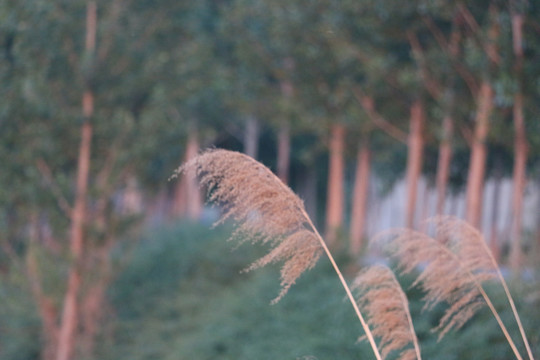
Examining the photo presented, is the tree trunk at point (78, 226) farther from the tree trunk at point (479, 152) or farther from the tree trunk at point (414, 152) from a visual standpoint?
the tree trunk at point (414, 152)

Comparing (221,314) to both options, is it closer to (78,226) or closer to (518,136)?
(78,226)

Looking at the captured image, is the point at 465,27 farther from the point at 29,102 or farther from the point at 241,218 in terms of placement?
the point at 241,218

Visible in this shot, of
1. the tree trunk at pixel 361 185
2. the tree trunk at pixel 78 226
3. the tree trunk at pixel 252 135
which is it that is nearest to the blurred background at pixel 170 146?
the tree trunk at pixel 78 226

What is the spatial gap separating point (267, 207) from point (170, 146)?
936 centimetres

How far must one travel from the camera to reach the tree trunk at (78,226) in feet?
33.8

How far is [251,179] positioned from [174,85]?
9.85m

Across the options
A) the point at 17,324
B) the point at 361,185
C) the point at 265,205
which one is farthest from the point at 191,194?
the point at 265,205

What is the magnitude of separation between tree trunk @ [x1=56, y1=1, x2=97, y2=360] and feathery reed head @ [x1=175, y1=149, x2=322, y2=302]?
727 centimetres

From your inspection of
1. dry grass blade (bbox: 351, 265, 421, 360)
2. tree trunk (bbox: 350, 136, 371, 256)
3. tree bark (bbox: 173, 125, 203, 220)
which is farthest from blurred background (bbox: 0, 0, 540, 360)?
tree bark (bbox: 173, 125, 203, 220)

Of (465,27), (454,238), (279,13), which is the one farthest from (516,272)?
(279,13)

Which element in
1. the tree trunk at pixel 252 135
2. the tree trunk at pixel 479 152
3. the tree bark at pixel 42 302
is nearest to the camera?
the tree bark at pixel 42 302

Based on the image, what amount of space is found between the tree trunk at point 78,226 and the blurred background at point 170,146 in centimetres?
3

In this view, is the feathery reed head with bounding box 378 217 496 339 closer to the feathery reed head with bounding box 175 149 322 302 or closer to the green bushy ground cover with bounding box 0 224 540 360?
the green bushy ground cover with bounding box 0 224 540 360

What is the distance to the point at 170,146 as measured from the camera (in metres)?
12.6
